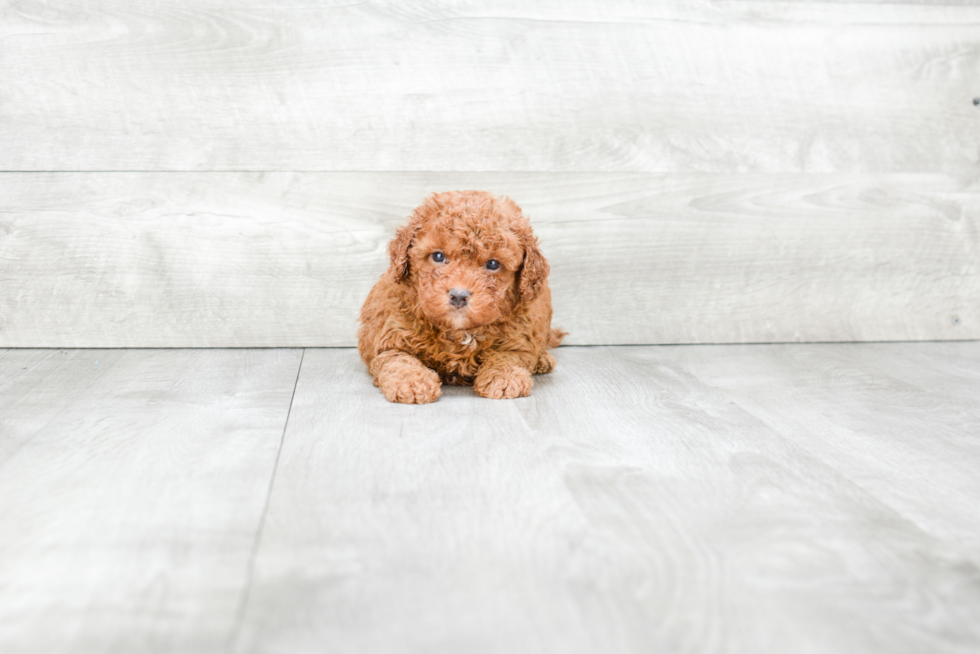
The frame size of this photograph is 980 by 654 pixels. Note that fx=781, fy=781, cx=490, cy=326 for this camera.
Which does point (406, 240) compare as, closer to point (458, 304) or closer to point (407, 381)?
point (458, 304)

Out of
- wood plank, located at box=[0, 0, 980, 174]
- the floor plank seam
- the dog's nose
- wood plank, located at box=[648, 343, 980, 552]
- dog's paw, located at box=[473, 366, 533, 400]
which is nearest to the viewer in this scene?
the floor plank seam

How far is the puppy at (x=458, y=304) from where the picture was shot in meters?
1.68

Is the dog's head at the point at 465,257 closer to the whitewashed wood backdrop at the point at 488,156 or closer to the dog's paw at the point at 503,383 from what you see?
the dog's paw at the point at 503,383

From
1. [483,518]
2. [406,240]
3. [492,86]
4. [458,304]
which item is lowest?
[483,518]

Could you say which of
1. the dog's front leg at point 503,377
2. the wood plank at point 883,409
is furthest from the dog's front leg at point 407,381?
the wood plank at point 883,409

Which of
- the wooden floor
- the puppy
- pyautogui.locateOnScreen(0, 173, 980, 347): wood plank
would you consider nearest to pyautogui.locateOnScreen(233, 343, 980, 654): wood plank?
the wooden floor

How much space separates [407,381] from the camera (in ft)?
5.59

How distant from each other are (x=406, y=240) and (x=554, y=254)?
27.6 inches

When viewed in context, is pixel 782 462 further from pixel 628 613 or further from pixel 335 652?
pixel 335 652

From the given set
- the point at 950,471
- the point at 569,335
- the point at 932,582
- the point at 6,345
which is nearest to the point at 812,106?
the point at 569,335

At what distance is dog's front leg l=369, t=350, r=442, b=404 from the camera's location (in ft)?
5.57

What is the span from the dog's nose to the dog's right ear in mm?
166

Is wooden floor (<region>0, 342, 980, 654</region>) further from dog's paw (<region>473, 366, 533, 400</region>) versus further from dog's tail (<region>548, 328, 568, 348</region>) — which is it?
dog's tail (<region>548, 328, 568, 348</region>)

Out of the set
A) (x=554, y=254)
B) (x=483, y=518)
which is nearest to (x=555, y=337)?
(x=554, y=254)
